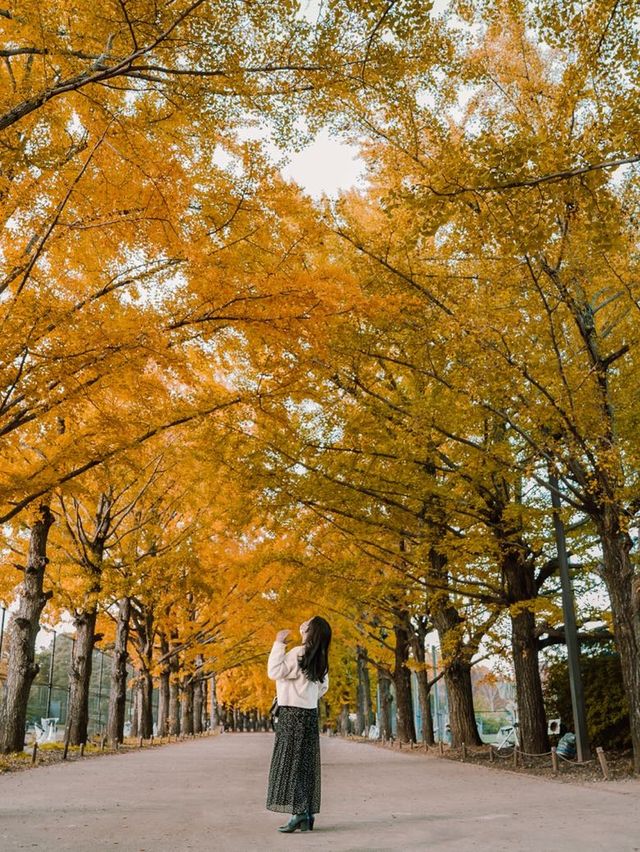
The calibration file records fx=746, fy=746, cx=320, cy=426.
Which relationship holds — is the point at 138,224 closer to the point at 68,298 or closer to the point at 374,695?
the point at 68,298

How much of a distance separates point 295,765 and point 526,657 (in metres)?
8.13

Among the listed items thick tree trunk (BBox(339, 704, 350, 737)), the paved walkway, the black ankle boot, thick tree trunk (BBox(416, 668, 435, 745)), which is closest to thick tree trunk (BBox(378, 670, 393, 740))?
thick tree trunk (BBox(416, 668, 435, 745))

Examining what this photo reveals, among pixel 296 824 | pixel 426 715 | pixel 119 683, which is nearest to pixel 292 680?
pixel 296 824

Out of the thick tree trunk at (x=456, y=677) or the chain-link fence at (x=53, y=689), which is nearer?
the thick tree trunk at (x=456, y=677)

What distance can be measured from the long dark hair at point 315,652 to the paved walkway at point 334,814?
3.28 ft

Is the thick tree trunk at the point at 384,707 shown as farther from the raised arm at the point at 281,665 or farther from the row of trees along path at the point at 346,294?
the raised arm at the point at 281,665

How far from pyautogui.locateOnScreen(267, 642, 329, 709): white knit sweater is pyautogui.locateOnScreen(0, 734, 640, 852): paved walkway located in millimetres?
821

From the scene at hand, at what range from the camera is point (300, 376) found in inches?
347

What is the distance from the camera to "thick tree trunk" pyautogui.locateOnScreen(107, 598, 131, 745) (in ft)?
60.8

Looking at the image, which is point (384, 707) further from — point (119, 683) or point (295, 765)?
point (295, 765)

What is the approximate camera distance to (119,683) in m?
19.4

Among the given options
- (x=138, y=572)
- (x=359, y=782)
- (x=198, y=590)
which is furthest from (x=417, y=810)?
(x=198, y=590)

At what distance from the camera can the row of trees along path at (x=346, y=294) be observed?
18.5 feet

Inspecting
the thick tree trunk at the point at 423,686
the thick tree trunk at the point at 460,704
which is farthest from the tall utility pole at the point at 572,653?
the thick tree trunk at the point at 423,686
